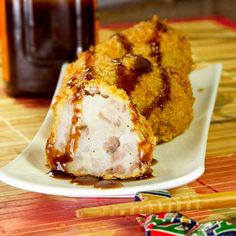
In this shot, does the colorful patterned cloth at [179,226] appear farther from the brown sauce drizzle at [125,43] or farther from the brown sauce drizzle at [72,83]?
the brown sauce drizzle at [125,43]

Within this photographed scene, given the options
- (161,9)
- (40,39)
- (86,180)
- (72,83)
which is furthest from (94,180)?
(161,9)

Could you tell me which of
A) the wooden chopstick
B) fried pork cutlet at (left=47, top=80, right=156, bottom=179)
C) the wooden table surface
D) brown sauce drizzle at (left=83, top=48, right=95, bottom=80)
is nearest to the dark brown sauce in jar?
the wooden table surface

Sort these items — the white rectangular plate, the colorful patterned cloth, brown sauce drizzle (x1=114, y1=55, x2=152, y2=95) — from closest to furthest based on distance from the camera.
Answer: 1. the colorful patterned cloth
2. the white rectangular plate
3. brown sauce drizzle (x1=114, y1=55, x2=152, y2=95)

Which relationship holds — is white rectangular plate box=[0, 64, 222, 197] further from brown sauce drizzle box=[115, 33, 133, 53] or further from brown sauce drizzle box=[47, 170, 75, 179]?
brown sauce drizzle box=[115, 33, 133, 53]

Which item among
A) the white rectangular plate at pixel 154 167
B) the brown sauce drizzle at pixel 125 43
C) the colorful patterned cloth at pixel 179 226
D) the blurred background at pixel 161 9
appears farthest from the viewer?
the blurred background at pixel 161 9

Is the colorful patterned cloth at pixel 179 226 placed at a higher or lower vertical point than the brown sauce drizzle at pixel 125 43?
lower

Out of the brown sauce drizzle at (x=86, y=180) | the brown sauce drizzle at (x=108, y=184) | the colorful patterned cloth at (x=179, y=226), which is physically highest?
the colorful patterned cloth at (x=179, y=226)

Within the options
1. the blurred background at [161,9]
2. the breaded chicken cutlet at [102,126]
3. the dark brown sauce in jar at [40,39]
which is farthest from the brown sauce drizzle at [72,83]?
the blurred background at [161,9]
